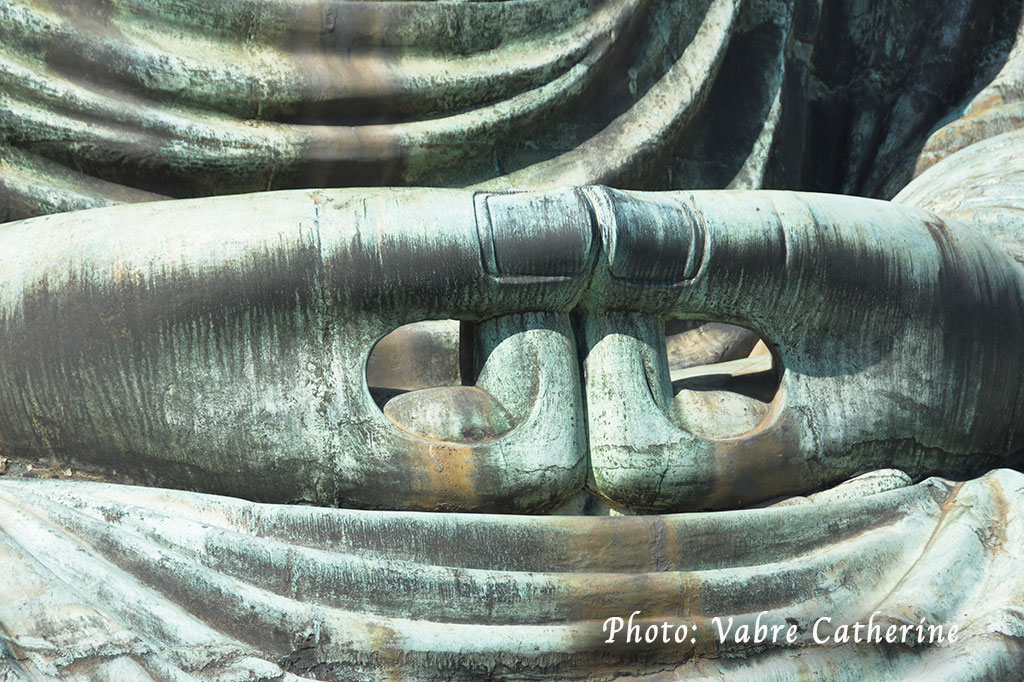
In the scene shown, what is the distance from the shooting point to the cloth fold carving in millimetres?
1799

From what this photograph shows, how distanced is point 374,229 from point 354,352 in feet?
0.64

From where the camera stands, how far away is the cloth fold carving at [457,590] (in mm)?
1799

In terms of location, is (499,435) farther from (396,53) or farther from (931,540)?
(396,53)

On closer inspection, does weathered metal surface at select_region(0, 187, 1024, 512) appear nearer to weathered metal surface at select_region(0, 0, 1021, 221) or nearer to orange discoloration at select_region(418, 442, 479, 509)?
orange discoloration at select_region(418, 442, 479, 509)

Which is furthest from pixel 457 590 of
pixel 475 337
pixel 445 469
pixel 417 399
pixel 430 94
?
pixel 430 94

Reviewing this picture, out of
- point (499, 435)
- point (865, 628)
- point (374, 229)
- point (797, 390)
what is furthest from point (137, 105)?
point (865, 628)

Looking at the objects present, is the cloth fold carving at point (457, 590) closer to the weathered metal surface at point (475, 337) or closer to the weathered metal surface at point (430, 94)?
the weathered metal surface at point (475, 337)

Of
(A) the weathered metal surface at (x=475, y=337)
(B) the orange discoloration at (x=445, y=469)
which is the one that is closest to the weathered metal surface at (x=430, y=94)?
(A) the weathered metal surface at (x=475, y=337)

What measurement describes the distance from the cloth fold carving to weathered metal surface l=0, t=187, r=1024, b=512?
10 centimetres

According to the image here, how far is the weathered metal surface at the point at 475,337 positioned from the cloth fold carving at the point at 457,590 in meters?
0.10

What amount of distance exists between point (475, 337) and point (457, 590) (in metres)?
0.46

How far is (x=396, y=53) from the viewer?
2.63m

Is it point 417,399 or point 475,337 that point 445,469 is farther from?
point 475,337

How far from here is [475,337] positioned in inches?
85.3
